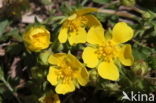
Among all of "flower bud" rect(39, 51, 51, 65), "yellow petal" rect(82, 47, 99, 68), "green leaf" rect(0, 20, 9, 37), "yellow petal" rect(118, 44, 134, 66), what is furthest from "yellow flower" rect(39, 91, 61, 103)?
"green leaf" rect(0, 20, 9, 37)

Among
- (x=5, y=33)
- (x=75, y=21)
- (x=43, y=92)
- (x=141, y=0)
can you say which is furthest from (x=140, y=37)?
(x=5, y=33)

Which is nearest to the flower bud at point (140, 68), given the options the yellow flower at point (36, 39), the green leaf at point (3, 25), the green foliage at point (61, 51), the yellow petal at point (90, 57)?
the green foliage at point (61, 51)

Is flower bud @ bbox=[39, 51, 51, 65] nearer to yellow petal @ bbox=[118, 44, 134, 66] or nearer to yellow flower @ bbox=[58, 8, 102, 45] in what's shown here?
yellow flower @ bbox=[58, 8, 102, 45]

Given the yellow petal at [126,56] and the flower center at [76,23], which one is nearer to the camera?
the yellow petal at [126,56]

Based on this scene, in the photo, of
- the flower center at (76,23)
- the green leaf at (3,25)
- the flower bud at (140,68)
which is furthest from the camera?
the green leaf at (3,25)

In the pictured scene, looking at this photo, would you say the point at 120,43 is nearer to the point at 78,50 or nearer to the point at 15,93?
the point at 78,50

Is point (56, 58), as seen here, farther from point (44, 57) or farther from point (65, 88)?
point (65, 88)

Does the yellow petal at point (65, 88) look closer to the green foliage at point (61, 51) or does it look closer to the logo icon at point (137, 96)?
the green foliage at point (61, 51)
